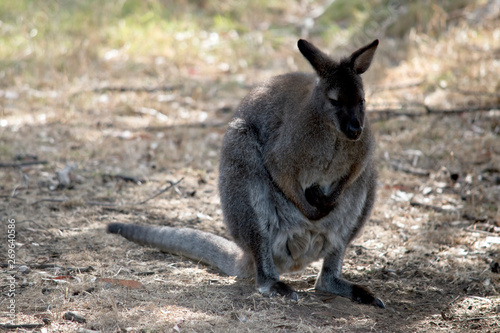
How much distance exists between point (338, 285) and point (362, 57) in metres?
1.48

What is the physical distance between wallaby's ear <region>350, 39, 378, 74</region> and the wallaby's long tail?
1.49m

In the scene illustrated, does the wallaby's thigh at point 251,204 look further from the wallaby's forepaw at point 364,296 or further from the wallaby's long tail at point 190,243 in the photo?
the wallaby's forepaw at point 364,296

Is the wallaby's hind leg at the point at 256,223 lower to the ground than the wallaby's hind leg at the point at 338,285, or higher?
higher

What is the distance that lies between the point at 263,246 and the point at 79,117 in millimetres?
3863

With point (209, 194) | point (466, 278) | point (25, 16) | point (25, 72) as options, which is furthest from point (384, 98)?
point (25, 16)

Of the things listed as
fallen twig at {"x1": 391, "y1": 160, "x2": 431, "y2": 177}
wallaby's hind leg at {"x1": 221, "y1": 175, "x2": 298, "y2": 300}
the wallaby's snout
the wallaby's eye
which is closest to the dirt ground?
fallen twig at {"x1": 391, "y1": 160, "x2": 431, "y2": 177}

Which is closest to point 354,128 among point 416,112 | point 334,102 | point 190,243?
point 334,102

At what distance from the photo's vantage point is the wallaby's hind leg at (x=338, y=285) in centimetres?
342

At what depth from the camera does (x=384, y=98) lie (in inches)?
275

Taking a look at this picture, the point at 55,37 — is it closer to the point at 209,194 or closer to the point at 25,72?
the point at 25,72

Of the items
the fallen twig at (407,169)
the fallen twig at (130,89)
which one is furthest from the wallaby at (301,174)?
the fallen twig at (130,89)

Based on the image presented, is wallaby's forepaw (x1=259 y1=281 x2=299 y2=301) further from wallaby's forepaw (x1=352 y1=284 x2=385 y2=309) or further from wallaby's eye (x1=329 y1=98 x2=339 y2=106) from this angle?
wallaby's eye (x1=329 y1=98 x2=339 y2=106)

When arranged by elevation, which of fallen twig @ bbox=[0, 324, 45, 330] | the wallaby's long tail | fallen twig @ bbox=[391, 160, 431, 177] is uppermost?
fallen twig @ bbox=[391, 160, 431, 177]

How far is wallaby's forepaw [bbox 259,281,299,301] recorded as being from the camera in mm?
3318
